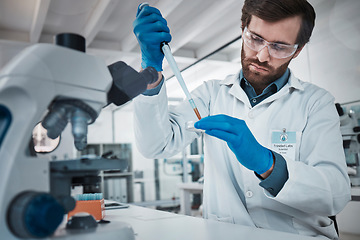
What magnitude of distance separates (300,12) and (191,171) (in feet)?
18.0

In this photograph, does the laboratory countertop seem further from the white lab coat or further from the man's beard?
the man's beard

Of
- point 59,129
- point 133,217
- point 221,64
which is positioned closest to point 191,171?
point 221,64

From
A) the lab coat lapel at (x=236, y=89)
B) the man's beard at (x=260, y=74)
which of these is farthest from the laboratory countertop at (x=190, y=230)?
the man's beard at (x=260, y=74)

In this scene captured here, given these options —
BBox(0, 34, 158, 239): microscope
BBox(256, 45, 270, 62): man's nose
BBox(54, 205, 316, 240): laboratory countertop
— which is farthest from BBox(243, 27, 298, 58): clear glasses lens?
BBox(0, 34, 158, 239): microscope

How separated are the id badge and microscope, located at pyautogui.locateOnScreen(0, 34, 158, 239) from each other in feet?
2.40

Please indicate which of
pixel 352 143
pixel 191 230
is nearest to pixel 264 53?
pixel 191 230

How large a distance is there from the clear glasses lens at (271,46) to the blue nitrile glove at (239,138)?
0.43 meters

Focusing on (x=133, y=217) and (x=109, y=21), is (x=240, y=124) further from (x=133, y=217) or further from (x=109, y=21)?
(x=109, y=21)

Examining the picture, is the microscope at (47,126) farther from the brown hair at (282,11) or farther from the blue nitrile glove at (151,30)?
the brown hair at (282,11)

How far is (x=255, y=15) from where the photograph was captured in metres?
1.25

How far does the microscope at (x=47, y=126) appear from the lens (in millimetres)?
481

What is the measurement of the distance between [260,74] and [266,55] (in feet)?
0.28

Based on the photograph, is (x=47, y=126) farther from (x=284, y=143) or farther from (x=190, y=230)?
(x=284, y=143)

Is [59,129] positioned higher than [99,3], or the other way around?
[99,3]
